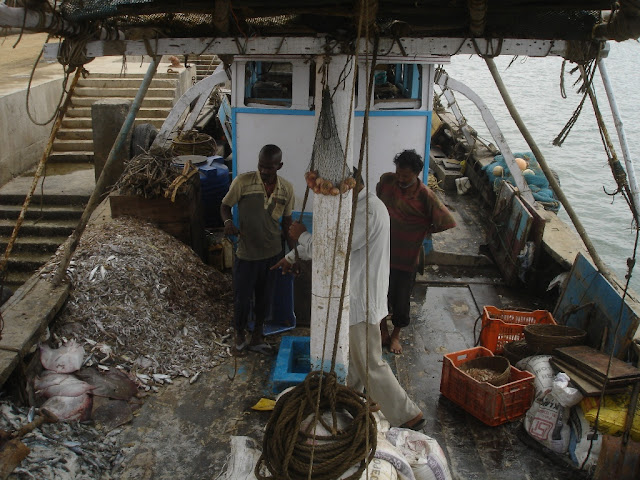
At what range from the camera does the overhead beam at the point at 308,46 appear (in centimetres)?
363

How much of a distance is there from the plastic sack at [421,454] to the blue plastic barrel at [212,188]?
5035 mm

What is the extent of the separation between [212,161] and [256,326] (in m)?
3.60

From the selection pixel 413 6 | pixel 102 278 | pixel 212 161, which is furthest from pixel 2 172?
pixel 413 6

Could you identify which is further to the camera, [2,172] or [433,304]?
[2,172]

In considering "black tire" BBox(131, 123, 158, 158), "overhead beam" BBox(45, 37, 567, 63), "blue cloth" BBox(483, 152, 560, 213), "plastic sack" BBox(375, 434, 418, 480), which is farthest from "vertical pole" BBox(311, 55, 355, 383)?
"blue cloth" BBox(483, 152, 560, 213)

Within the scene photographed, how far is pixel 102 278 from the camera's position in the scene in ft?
19.2

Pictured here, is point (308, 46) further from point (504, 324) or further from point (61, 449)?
point (504, 324)

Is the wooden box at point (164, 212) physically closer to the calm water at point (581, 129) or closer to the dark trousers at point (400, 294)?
the dark trousers at point (400, 294)

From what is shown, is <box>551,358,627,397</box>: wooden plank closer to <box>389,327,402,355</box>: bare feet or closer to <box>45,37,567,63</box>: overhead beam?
<box>389,327,402,355</box>: bare feet

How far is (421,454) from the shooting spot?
4047mm

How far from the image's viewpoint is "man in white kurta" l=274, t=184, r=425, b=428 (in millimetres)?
4398

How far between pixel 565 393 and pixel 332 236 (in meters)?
2.36

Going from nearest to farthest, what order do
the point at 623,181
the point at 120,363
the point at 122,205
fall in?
the point at 623,181, the point at 120,363, the point at 122,205

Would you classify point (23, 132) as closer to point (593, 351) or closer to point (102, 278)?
point (102, 278)
